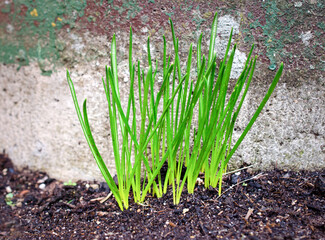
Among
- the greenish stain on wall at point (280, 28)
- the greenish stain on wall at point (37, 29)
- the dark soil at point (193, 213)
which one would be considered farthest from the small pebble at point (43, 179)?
the greenish stain on wall at point (280, 28)

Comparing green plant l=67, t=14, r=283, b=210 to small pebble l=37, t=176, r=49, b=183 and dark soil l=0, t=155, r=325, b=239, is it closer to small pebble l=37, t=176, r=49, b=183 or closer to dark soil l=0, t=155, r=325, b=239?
dark soil l=0, t=155, r=325, b=239

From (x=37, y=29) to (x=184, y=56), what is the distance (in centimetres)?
77

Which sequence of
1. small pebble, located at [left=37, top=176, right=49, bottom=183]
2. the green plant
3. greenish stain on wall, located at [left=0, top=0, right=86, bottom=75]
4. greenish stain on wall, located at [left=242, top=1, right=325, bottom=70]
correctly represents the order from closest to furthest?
the green plant
greenish stain on wall, located at [left=242, top=1, right=325, bottom=70]
greenish stain on wall, located at [left=0, top=0, right=86, bottom=75]
small pebble, located at [left=37, top=176, right=49, bottom=183]

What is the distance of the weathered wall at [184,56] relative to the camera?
1195 millimetres

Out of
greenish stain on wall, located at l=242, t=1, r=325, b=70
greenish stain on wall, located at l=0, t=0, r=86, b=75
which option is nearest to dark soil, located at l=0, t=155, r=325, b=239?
greenish stain on wall, located at l=242, t=1, r=325, b=70

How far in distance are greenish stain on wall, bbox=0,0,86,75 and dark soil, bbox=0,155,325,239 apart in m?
0.67

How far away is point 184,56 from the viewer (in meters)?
1.23

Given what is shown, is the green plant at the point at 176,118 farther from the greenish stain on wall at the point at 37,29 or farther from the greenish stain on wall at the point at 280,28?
the greenish stain on wall at the point at 37,29

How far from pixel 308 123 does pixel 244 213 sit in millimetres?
517

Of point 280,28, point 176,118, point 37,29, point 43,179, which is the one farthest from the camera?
point 43,179

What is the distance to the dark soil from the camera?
0.94m

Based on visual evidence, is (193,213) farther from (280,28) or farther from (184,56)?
(280,28)

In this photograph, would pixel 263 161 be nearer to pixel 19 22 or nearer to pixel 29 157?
pixel 29 157

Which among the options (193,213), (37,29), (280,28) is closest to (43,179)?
(37,29)
